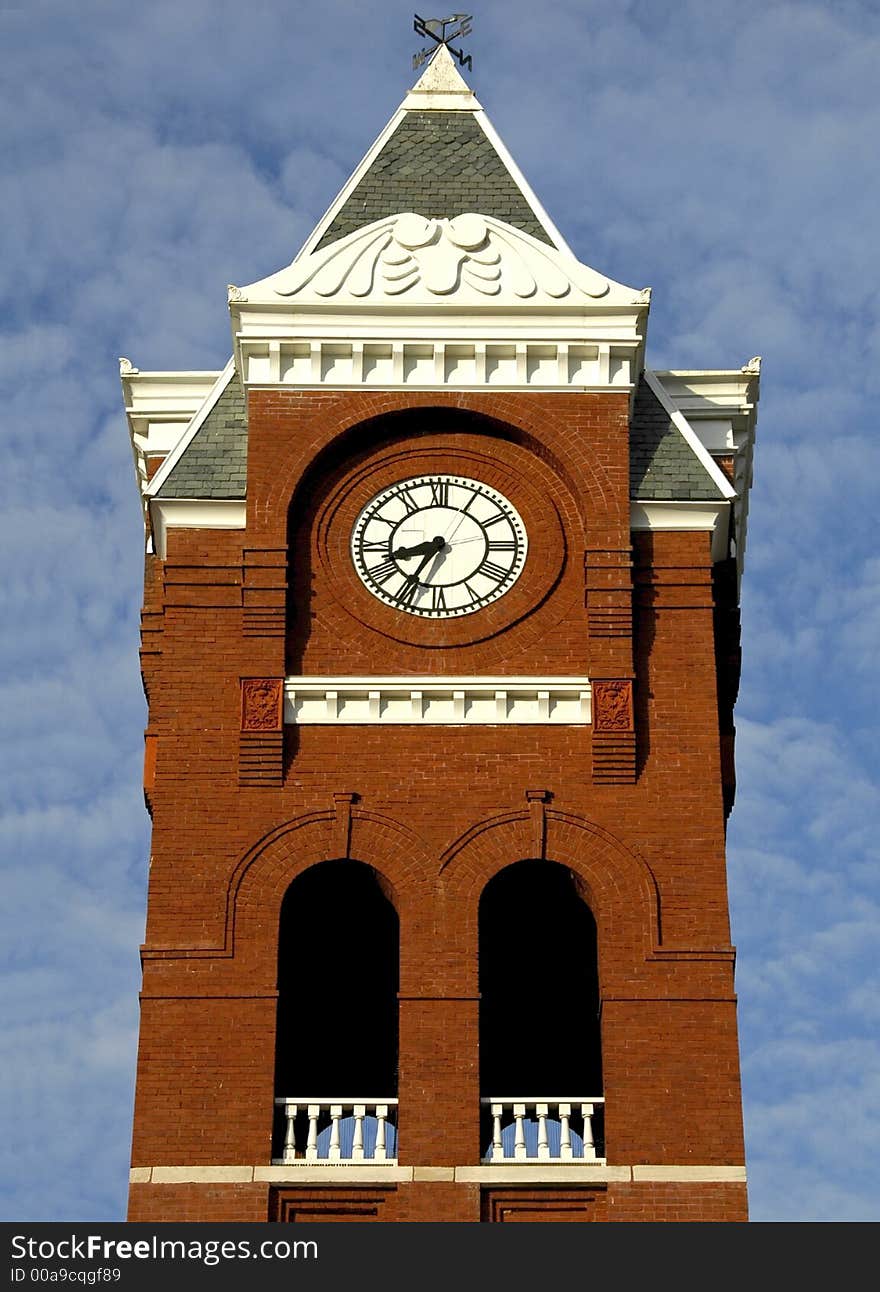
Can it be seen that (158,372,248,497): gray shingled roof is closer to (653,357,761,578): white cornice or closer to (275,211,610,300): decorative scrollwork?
(275,211,610,300): decorative scrollwork

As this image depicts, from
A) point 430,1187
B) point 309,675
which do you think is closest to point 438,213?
point 309,675

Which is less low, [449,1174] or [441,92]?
[441,92]

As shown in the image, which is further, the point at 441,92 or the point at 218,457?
the point at 441,92

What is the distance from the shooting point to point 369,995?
4297 cm

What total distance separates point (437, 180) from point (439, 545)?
5998mm

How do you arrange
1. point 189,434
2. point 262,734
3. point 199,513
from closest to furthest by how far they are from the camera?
1. point 262,734
2. point 199,513
3. point 189,434

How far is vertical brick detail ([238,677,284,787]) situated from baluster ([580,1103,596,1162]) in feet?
17.2

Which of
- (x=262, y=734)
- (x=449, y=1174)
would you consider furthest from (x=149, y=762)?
(x=449, y=1174)

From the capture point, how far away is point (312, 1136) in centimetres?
3741

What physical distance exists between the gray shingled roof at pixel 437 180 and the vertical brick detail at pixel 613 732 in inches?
267

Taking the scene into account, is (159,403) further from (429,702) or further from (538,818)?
(538,818)

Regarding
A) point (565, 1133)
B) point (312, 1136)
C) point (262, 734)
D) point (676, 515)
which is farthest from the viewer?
point (676, 515)

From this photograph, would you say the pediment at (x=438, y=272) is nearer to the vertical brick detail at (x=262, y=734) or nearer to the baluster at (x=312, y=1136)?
the vertical brick detail at (x=262, y=734)

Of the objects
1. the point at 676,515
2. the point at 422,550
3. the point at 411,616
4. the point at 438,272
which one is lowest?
the point at 411,616
